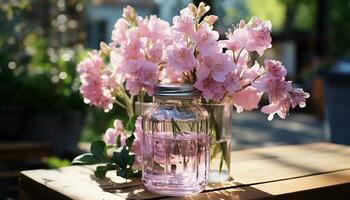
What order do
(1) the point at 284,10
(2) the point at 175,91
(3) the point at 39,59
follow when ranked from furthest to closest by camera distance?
(1) the point at 284,10, (3) the point at 39,59, (2) the point at 175,91

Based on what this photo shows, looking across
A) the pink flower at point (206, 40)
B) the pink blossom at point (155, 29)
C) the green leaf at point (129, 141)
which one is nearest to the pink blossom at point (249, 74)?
the pink flower at point (206, 40)

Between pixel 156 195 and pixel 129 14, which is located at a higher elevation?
pixel 129 14

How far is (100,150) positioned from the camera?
1.61 metres

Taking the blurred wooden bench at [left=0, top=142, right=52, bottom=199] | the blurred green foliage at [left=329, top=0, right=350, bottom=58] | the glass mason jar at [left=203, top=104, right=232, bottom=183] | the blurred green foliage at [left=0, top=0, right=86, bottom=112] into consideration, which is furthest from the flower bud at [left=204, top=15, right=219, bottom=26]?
the blurred green foliage at [left=329, top=0, right=350, bottom=58]

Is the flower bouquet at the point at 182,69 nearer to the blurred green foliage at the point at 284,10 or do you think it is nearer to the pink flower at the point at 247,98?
the pink flower at the point at 247,98

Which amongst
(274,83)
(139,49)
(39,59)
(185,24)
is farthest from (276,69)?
(39,59)

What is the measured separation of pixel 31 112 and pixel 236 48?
3.21 m

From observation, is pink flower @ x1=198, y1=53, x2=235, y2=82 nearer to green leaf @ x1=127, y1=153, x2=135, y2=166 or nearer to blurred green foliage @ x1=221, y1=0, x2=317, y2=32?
green leaf @ x1=127, y1=153, x2=135, y2=166

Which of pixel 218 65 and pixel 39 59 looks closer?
pixel 218 65

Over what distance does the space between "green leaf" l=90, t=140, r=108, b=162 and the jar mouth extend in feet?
0.89

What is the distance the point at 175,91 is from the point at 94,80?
334mm

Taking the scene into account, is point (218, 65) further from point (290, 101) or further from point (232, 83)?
point (290, 101)

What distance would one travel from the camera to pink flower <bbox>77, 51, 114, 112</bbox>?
165 cm

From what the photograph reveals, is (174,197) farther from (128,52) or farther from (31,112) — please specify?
(31,112)
